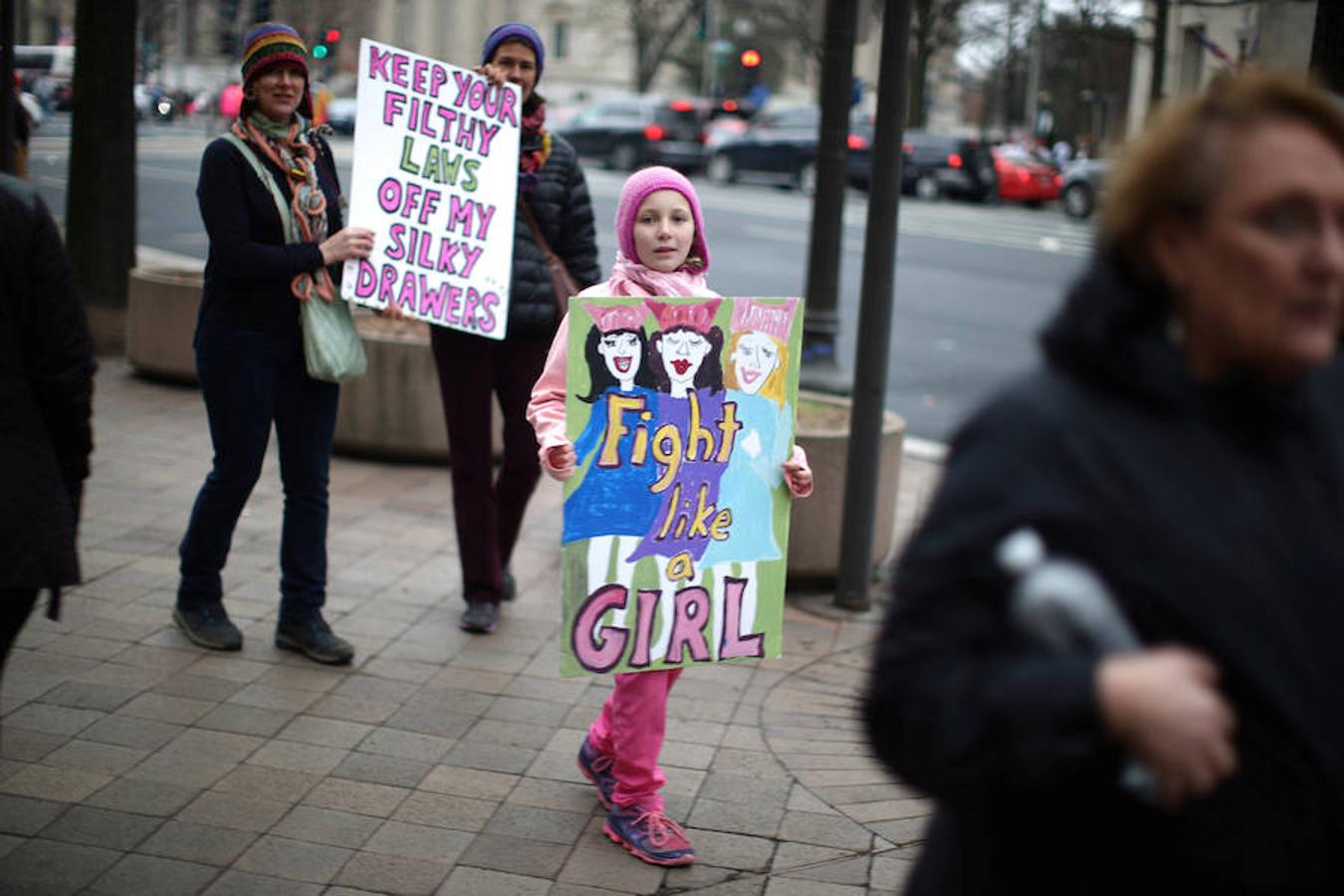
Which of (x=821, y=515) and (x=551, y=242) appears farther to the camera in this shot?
(x=821, y=515)

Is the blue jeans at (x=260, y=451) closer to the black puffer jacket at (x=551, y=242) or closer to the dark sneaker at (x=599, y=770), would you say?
the black puffer jacket at (x=551, y=242)

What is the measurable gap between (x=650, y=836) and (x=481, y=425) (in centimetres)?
198

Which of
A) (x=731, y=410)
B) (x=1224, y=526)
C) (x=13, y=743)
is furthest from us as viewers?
(x=13, y=743)

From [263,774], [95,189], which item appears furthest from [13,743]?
[95,189]

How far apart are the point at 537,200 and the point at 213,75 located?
66800 mm

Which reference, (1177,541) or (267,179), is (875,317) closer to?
(267,179)

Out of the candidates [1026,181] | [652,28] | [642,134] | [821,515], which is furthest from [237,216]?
[652,28]

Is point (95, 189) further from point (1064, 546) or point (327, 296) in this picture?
point (1064, 546)

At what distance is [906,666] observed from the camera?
1722 millimetres

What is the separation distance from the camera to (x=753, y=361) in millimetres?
4039

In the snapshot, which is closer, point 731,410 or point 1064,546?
point 1064,546

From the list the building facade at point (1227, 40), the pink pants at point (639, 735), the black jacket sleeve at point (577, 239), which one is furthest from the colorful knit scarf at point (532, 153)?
the pink pants at point (639, 735)

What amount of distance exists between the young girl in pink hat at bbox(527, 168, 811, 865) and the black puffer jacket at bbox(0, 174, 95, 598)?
3.62 feet

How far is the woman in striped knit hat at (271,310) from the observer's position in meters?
4.76
